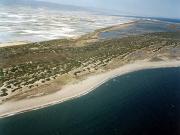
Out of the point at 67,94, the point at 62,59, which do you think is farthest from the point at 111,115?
the point at 62,59

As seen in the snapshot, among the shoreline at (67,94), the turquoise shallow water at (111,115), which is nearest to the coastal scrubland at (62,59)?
the shoreline at (67,94)

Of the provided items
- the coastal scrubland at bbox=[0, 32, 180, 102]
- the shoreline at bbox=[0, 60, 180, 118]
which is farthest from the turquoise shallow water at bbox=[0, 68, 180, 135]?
the coastal scrubland at bbox=[0, 32, 180, 102]

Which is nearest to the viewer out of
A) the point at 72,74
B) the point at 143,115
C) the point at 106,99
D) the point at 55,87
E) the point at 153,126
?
the point at 153,126

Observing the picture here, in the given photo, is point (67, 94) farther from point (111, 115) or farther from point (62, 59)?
point (62, 59)

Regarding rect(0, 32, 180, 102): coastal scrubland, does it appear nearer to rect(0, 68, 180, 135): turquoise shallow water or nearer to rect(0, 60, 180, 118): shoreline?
rect(0, 60, 180, 118): shoreline

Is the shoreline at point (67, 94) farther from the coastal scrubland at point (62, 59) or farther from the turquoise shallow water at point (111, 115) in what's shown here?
the coastal scrubland at point (62, 59)

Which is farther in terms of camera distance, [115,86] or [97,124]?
[115,86]

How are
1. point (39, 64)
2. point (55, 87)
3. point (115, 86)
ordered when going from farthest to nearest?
1. point (39, 64)
2. point (115, 86)
3. point (55, 87)

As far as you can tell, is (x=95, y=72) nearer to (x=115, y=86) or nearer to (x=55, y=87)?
(x=115, y=86)

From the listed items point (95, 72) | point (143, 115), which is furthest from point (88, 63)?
point (143, 115)
